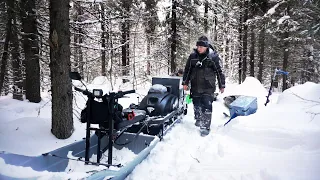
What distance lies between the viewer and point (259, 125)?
4.48m

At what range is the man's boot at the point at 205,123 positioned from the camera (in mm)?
5379

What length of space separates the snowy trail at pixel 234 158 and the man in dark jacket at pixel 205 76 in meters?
0.71

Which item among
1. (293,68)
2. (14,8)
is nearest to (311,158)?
(14,8)

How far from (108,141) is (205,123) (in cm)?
253

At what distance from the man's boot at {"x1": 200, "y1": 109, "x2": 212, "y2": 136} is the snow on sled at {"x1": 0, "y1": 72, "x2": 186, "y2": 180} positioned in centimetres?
73

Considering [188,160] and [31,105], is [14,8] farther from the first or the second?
[188,160]

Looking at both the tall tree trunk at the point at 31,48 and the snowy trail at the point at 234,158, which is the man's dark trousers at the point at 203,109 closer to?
the snowy trail at the point at 234,158

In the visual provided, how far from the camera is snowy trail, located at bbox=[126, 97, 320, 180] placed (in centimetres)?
296

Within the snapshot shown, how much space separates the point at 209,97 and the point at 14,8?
489 cm

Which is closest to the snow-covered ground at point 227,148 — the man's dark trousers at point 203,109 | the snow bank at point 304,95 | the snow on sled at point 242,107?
the snow bank at point 304,95

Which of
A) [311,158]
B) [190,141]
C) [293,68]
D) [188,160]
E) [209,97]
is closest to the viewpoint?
[311,158]

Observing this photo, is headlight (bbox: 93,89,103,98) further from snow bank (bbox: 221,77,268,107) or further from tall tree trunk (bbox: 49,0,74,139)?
snow bank (bbox: 221,77,268,107)

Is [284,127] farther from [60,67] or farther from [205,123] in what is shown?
[60,67]

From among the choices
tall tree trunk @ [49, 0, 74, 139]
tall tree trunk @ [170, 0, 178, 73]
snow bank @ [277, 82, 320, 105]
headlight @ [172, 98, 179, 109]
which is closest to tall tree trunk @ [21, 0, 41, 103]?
tall tree trunk @ [49, 0, 74, 139]
